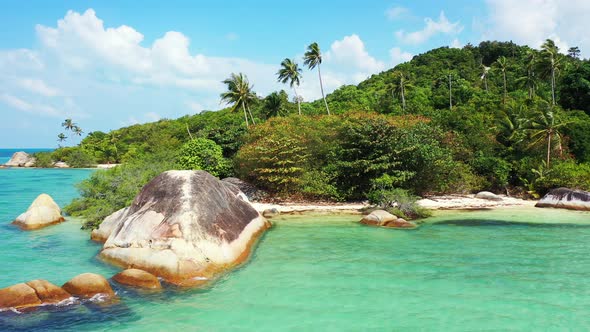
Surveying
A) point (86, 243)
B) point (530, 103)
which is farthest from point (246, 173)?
point (530, 103)

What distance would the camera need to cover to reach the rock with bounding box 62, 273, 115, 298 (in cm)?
1204

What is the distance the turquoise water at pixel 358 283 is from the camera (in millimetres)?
10680

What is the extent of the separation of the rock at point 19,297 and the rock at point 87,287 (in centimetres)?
90

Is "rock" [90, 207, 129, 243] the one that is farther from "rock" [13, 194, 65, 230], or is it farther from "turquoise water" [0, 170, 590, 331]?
"rock" [13, 194, 65, 230]

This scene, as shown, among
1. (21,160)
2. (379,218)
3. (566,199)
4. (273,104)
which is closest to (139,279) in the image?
(379,218)

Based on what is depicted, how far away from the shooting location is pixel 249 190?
3384 cm

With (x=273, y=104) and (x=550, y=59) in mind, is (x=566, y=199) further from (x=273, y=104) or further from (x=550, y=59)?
(x=273, y=104)

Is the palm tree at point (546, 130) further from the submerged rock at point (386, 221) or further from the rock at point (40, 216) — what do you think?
the rock at point (40, 216)

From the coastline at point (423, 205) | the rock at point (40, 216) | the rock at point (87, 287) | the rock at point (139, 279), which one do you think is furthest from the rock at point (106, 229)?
the coastline at point (423, 205)

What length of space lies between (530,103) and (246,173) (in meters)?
37.6

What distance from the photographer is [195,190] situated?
16.7 meters

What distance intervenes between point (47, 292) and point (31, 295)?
39 cm

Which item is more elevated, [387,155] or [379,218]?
[387,155]

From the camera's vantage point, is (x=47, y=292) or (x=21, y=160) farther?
(x=21, y=160)
